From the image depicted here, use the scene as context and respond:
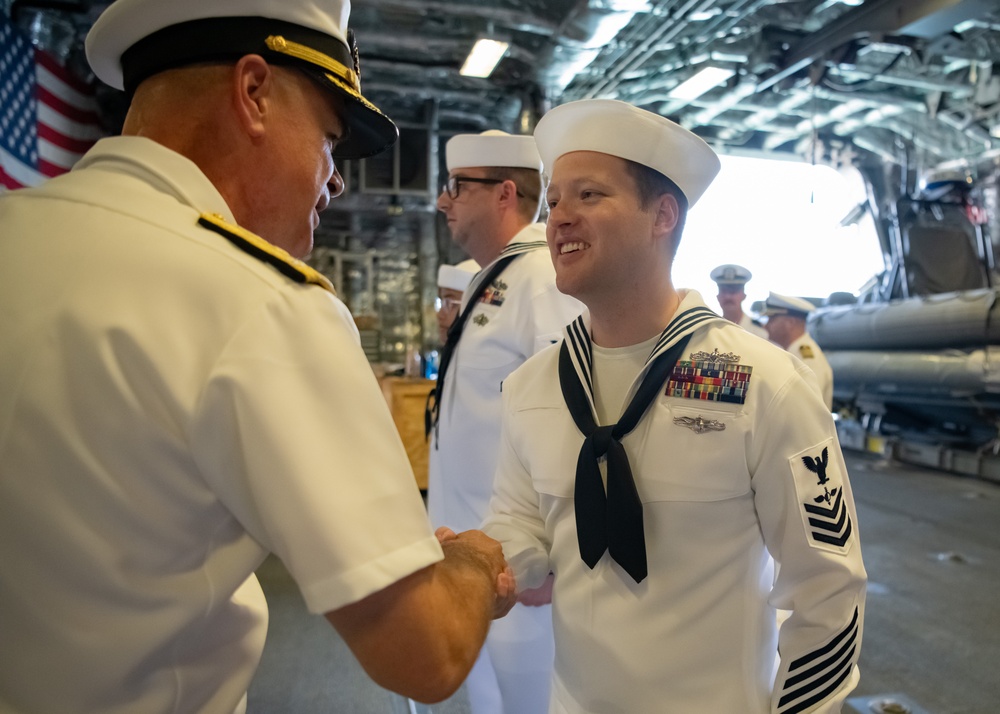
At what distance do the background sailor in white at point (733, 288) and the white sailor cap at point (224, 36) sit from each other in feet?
17.1

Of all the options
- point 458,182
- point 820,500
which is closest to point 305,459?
point 820,500

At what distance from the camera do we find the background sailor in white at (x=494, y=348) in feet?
6.48

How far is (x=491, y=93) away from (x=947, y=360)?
18.3ft

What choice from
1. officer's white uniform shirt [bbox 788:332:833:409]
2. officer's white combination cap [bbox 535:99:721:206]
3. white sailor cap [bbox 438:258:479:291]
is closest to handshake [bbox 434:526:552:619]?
officer's white combination cap [bbox 535:99:721:206]

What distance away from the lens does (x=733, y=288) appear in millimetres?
5746

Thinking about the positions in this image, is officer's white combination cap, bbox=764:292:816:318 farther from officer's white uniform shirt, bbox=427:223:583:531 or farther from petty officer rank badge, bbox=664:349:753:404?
petty officer rank badge, bbox=664:349:753:404

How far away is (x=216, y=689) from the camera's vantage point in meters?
0.82

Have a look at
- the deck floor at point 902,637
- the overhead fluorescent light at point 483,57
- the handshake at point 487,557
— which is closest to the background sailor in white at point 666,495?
the handshake at point 487,557

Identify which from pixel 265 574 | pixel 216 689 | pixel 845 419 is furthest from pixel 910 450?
pixel 216 689

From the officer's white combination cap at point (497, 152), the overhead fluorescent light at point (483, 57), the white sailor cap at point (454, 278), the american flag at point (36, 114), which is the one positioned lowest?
the white sailor cap at point (454, 278)

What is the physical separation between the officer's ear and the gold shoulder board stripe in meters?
0.16

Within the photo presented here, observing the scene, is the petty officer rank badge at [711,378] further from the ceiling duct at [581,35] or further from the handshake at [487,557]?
the ceiling duct at [581,35]

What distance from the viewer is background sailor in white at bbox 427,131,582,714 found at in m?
1.98

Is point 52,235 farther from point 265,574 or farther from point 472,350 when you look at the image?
point 265,574
